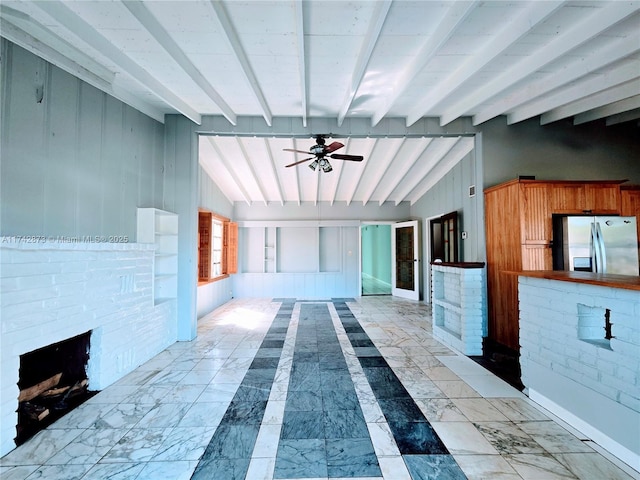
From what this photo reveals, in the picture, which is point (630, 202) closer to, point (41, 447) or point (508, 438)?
point (508, 438)

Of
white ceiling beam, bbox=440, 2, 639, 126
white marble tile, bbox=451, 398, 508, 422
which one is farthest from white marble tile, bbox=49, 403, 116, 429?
white ceiling beam, bbox=440, 2, 639, 126

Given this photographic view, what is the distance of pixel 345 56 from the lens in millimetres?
2709

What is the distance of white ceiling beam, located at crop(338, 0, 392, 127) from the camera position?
202cm

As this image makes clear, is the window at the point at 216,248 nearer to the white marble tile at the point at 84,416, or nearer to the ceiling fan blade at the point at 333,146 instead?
the ceiling fan blade at the point at 333,146

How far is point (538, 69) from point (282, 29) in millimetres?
2508

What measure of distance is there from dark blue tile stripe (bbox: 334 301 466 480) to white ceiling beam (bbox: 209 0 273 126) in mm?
3379

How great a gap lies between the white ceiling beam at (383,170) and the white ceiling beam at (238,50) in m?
2.31

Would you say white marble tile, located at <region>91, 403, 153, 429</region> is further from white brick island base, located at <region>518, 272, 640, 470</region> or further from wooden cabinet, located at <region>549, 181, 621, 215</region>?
wooden cabinet, located at <region>549, 181, 621, 215</region>

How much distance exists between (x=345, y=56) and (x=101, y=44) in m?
2.14

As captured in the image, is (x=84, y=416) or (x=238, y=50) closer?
(x=84, y=416)

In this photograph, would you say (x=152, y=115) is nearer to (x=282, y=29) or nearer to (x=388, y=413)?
Answer: (x=282, y=29)

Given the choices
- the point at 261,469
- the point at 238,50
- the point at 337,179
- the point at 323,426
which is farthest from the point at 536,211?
the point at 261,469

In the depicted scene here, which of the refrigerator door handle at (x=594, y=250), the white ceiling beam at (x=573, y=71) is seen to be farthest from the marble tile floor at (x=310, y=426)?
the white ceiling beam at (x=573, y=71)

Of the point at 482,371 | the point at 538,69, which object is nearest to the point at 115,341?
the point at 482,371
